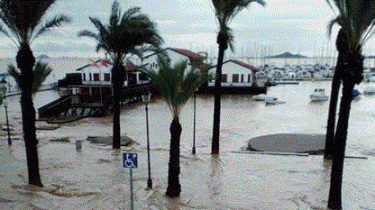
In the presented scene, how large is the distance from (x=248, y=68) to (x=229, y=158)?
45597 mm

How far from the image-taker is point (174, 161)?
9.95 metres

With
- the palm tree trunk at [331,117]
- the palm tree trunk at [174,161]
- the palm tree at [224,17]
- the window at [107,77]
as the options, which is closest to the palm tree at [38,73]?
the palm tree trunk at [174,161]

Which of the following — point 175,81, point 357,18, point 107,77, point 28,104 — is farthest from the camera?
point 107,77

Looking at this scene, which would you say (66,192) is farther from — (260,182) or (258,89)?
(258,89)

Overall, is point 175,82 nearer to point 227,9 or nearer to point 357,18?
point 357,18

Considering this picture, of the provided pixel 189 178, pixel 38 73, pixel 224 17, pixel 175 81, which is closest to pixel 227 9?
pixel 224 17

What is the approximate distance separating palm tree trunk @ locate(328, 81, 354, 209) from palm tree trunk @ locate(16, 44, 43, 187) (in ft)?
31.0

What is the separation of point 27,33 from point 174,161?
6.15 metres

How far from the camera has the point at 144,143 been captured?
21.0 m

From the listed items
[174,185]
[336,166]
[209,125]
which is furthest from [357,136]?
[174,185]

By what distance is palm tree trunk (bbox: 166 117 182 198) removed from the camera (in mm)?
9727

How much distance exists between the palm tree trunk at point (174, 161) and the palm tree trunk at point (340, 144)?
470 centimetres

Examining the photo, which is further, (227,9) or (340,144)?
(227,9)

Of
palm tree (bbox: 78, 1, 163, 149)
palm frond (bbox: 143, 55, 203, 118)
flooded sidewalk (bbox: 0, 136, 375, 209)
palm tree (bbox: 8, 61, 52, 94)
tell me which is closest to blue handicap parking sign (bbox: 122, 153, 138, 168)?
flooded sidewalk (bbox: 0, 136, 375, 209)
